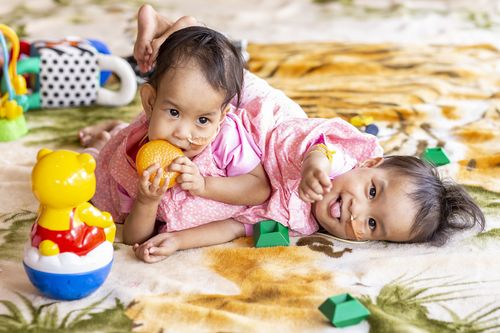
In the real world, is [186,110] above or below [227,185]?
above

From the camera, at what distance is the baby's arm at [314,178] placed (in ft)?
3.89

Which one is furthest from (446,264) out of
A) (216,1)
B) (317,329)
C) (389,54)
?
(216,1)

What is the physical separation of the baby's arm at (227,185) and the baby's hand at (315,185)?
16 cm

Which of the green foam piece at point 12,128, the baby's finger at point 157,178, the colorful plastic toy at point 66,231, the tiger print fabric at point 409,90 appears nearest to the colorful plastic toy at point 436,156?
the tiger print fabric at point 409,90

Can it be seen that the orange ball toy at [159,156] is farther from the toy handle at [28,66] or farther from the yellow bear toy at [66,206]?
the toy handle at [28,66]

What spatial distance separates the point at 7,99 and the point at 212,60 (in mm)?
812

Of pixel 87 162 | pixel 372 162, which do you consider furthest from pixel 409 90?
pixel 87 162

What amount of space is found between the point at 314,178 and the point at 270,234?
0.66 ft

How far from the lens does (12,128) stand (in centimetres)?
180

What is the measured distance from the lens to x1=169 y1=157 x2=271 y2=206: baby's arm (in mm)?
1237

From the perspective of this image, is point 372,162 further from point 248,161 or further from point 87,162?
point 87,162

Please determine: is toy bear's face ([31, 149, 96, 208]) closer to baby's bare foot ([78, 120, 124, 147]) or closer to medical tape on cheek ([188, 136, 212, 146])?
medical tape on cheek ([188, 136, 212, 146])

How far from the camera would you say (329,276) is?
126 cm

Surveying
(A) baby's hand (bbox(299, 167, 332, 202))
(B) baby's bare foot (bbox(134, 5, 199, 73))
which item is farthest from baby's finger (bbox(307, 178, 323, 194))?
(B) baby's bare foot (bbox(134, 5, 199, 73))
